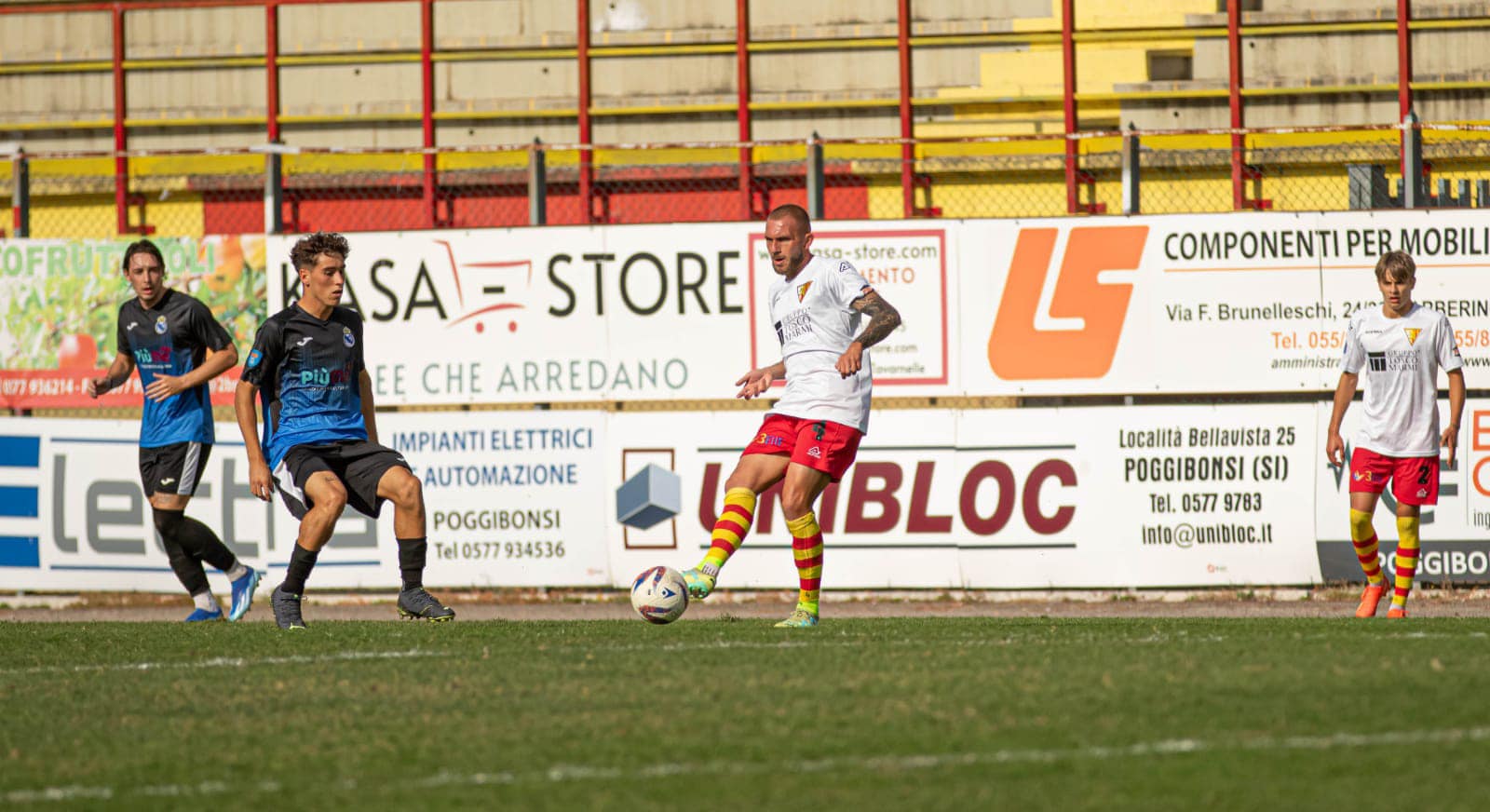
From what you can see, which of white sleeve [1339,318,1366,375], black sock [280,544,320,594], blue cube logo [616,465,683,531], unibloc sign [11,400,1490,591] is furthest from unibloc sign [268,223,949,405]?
black sock [280,544,320,594]

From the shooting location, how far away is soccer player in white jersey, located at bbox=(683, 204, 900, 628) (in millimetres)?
8875

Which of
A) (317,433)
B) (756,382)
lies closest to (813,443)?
(756,382)

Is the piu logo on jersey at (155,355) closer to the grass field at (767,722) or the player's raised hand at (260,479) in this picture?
the player's raised hand at (260,479)

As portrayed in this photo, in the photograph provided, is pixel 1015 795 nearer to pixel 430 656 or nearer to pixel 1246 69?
pixel 430 656

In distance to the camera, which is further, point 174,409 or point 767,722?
point 174,409

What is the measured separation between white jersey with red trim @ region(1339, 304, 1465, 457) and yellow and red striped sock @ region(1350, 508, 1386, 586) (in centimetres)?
41

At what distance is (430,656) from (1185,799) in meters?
3.92

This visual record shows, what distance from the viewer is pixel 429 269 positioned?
1388 centimetres

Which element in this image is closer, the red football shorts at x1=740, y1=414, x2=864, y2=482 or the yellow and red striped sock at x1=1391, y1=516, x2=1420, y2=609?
the red football shorts at x1=740, y1=414, x2=864, y2=482

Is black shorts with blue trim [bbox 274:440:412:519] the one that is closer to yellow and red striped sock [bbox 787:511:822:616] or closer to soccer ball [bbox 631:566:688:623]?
soccer ball [bbox 631:566:688:623]

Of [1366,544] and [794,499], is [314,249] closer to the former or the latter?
[794,499]

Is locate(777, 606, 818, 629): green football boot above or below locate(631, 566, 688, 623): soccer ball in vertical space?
below

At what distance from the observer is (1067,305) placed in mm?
13266

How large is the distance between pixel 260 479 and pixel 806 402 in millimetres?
2839
